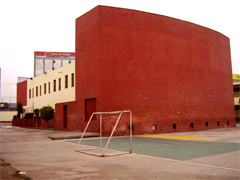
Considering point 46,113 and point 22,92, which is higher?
point 22,92

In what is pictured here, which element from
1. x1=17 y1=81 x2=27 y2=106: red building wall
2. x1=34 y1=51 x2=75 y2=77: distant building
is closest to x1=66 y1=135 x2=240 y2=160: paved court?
x1=17 y1=81 x2=27 y2=106: red building wall

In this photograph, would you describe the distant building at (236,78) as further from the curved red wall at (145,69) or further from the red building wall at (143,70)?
the red building wall at (143,70)

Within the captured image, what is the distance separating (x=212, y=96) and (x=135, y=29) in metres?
12.4

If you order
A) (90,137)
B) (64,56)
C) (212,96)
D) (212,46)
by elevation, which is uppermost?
(64,56)

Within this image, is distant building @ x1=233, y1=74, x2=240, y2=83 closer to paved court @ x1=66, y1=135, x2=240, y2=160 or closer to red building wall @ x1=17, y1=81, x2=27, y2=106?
red building wall @ x1=17, y1=81, x2=27, y2=106

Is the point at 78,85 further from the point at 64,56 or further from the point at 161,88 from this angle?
the point at 64,56

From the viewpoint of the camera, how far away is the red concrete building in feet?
A: 69.3

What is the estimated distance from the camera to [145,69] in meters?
22.4

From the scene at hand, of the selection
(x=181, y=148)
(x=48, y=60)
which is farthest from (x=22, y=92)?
(x=181, y=148)

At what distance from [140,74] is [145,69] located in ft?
2.45

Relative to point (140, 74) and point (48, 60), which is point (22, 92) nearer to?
point (48, 60)

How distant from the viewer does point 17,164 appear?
28.8 feet

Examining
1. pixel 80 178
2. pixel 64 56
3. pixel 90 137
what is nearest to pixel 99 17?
pixel 90 137

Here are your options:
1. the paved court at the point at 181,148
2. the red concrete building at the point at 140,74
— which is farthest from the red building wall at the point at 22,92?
the paved court at the point at 181,148
